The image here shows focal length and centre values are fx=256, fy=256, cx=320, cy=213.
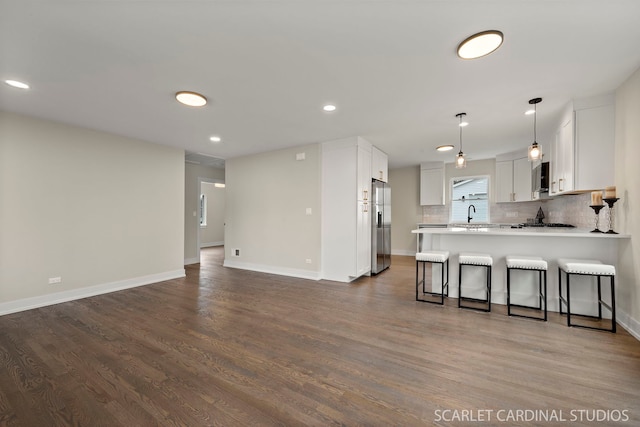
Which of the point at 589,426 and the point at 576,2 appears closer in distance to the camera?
the point at 589,426

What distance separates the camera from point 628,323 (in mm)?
2701

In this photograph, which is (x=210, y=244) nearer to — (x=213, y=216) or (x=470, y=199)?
(x=213, y=216)

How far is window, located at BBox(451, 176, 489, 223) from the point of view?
692 cm

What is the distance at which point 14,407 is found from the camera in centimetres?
168

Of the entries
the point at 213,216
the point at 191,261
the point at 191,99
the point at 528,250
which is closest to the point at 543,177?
the point at 528,250

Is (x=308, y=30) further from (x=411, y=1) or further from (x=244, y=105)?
(x=244, y=105)

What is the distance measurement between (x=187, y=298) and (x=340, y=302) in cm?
230

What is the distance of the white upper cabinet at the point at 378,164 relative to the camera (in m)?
5.30

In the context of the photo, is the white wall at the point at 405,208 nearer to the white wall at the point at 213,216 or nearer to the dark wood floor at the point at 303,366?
the dark wood floor at the point at 303,366

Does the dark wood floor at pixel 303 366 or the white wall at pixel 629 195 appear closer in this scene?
the dark wood floor at pixel 303 366

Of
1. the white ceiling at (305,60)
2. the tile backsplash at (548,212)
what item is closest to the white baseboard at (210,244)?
the white ceiling at (305,60)

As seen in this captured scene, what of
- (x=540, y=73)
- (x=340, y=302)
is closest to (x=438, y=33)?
(x=540, y=73)

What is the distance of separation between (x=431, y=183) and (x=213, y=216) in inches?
335

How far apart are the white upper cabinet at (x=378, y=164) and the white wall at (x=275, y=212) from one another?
1.16 m
